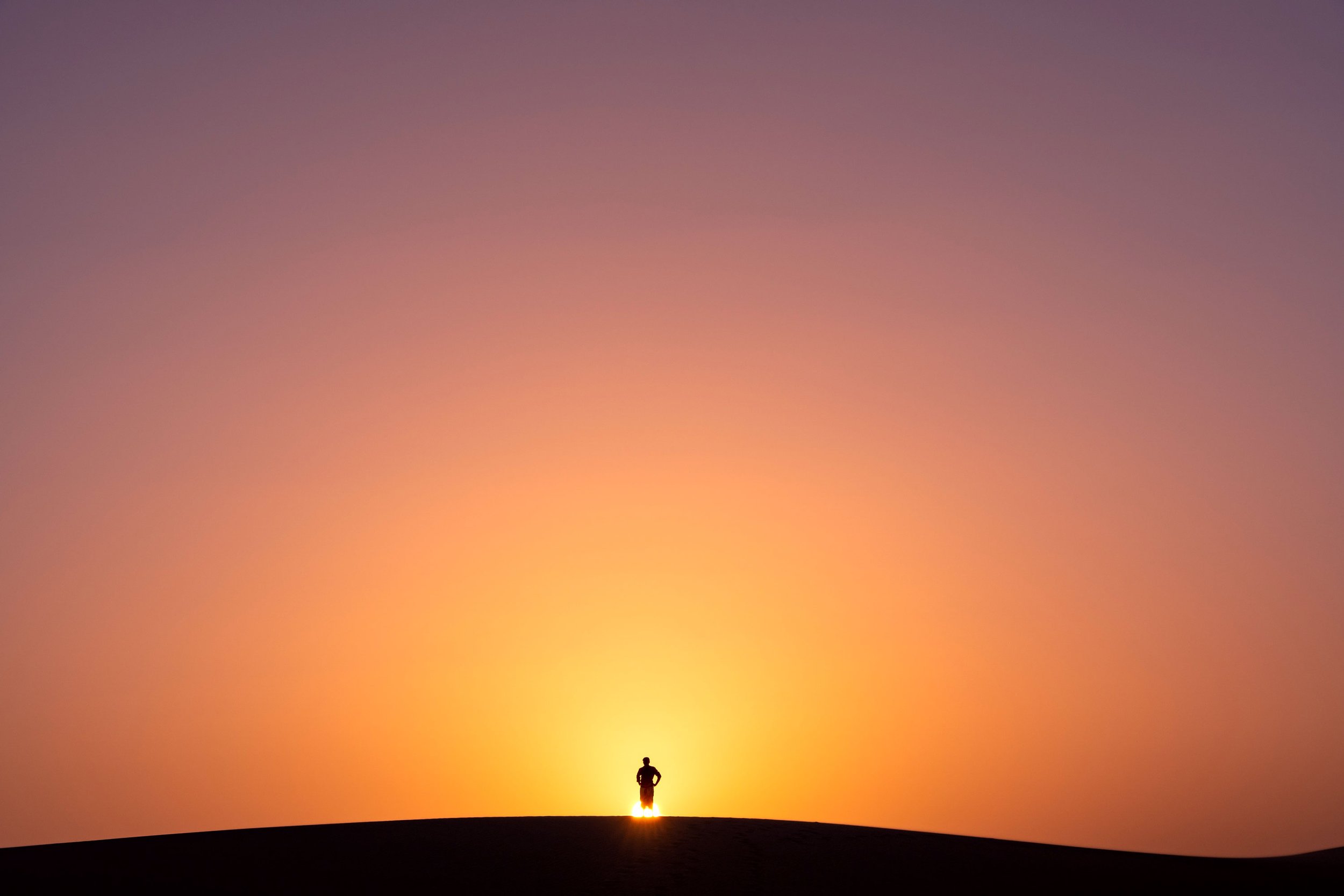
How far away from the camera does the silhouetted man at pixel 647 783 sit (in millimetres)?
29531

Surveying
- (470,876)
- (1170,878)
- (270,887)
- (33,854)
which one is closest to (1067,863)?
(1170,878)

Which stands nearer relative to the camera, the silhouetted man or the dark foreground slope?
the dark foreground slope

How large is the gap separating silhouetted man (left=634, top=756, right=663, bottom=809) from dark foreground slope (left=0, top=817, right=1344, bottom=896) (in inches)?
94.7

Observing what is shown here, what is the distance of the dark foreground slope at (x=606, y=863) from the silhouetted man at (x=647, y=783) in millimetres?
2405

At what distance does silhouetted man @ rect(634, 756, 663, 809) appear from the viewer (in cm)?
2953

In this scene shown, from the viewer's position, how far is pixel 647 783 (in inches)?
1170

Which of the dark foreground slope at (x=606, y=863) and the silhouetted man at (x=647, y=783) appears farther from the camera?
the silhouetted man at (x=647, y=783)

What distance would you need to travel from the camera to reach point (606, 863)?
71.9ft

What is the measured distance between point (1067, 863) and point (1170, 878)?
1.90m

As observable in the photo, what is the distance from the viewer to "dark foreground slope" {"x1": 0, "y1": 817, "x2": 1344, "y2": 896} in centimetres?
2045

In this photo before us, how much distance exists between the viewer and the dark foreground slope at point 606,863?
67.1ft

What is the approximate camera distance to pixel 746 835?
25.2 metres

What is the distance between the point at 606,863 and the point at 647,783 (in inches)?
309

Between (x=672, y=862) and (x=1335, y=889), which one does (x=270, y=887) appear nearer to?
(x=672, y=862)
